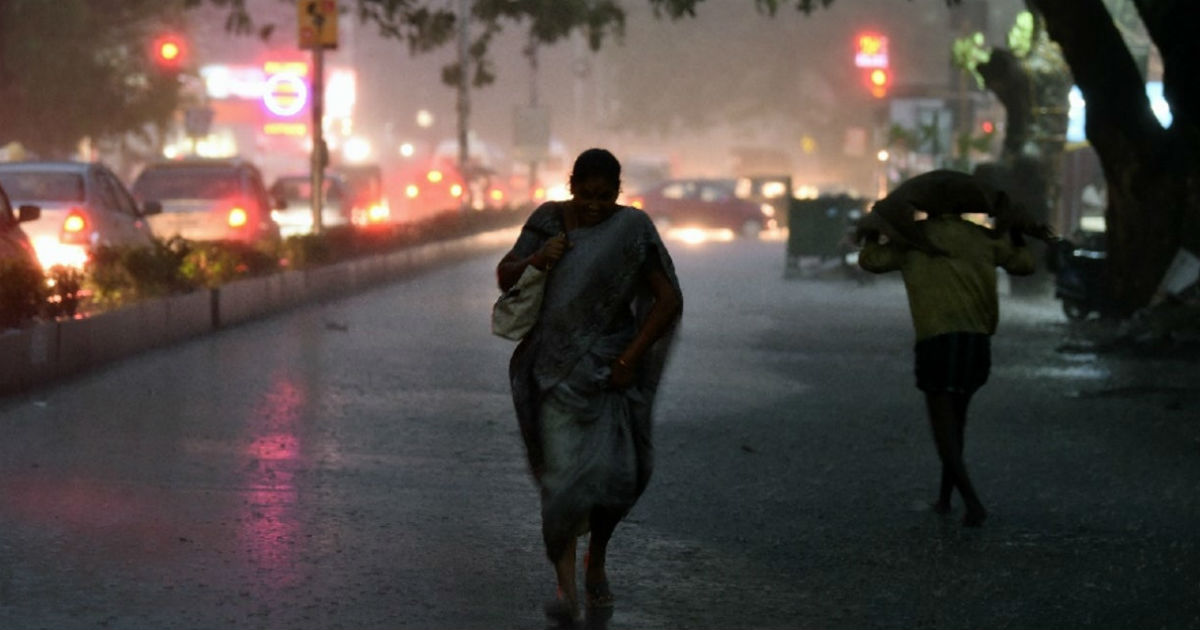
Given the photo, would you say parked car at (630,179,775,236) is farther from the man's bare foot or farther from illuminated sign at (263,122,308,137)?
the man's bare foot

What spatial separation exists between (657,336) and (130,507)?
10.7 ft

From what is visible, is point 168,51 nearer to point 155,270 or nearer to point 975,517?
point 155,270

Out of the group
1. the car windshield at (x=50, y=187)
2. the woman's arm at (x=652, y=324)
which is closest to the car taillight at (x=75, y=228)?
the car windshield at (x=50, y=187)

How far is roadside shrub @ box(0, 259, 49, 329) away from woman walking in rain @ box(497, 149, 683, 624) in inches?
328

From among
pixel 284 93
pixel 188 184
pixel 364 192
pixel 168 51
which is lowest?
pixel 364 192

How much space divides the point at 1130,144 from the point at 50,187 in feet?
34.3

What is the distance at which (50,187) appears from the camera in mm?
21297

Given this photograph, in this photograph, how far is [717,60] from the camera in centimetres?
8938

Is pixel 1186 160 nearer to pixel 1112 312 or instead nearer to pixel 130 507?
pixel 1112 312

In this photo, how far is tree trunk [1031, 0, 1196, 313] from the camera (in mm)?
20188

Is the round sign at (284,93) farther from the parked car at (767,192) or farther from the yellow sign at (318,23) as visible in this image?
the parked car at (767,192)

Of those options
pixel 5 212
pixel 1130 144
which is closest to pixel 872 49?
pixel 1130 144

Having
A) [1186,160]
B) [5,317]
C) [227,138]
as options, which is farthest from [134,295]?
[227,138]

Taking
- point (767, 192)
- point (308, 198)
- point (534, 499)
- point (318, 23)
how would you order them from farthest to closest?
point (767, 192) → point (308, 198) → point (318, 23) → point (534, 499)
